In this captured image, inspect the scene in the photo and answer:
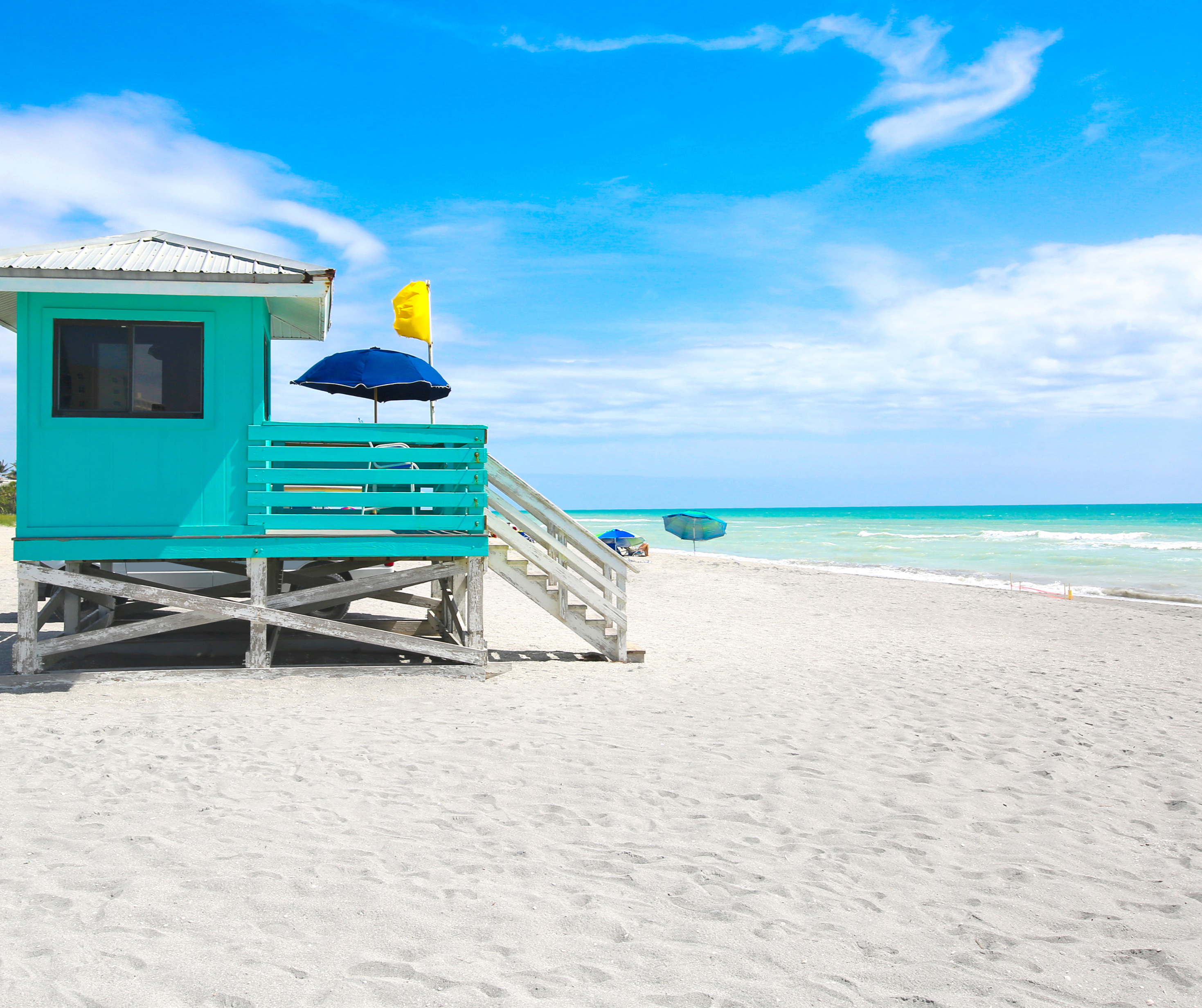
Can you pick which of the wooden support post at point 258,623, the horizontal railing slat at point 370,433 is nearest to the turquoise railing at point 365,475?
the horizontal railing slat at point 370,433

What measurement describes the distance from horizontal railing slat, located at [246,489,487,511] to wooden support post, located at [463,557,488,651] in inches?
24.4

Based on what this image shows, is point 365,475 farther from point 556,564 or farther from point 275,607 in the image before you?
point 556,564

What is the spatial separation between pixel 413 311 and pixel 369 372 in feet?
3.90

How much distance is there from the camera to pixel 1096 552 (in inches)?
1355

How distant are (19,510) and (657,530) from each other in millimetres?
60328

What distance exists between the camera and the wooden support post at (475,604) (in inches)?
344

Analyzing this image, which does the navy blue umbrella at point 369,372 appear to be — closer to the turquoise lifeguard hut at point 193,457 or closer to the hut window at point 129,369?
the turquoise lifeguard hut at point 193,457

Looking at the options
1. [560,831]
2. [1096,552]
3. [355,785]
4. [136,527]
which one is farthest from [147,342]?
[1096,552]

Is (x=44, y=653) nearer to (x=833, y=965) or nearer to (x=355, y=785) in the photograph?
(x=355, y=785)

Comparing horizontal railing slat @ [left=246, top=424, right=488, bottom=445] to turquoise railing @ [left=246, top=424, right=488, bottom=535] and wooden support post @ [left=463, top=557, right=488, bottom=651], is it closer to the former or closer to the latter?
turquoise railing @ [left=246, top=424, right=488, bottom=535]

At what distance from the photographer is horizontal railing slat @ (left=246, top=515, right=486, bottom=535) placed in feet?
26.9

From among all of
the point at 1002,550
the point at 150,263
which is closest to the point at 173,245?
the point at 150,263

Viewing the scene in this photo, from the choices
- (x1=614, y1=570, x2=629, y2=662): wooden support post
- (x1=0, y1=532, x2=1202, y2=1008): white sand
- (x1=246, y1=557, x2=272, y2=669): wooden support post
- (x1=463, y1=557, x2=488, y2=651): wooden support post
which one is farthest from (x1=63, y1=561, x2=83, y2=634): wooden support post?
(x1=614, y1=570, x2=629, y2=662): wooden support post

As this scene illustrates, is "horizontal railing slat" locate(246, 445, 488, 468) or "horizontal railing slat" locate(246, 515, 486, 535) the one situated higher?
"horizontal railing slat" locate(246, 445, 488, 468)
